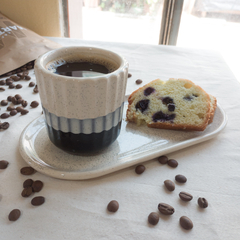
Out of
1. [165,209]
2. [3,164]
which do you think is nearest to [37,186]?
[3,164]

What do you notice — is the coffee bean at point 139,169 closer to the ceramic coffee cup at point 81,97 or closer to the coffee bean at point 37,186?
the ceramic coffee cup at point 81,97

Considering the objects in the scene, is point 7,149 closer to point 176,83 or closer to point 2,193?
point 2,193

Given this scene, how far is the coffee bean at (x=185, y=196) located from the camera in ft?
2.19

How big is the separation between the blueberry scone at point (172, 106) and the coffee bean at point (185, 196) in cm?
29

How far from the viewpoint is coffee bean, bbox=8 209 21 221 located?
0.59m

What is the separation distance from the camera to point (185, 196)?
671 millimetres

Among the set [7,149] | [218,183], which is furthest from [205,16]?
[7,149]

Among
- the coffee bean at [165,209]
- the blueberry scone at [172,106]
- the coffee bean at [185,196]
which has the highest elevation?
the blueberry scone at [172,106]

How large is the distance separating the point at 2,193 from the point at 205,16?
2401mm

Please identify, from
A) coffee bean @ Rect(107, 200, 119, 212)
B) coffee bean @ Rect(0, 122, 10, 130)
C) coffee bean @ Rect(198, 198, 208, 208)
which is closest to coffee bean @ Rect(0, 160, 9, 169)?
coffee bean @ Rect(0, 122, 10, 130)

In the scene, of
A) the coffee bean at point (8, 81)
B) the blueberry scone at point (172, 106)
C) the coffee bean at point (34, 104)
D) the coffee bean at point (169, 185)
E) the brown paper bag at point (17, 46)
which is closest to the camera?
the coffee bean at point (169, 185)

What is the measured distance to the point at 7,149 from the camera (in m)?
0.83

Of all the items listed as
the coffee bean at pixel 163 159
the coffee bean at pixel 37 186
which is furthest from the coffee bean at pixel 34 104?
the coffee bean at pixel 163 159

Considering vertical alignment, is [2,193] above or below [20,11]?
below
